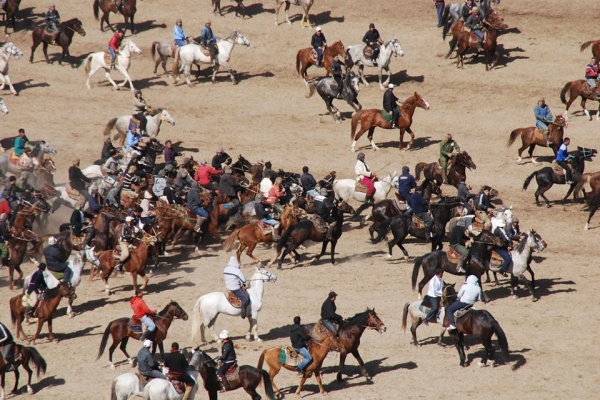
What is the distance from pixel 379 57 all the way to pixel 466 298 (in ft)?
67.7

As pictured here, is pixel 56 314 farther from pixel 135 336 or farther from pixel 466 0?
pixel 466 0

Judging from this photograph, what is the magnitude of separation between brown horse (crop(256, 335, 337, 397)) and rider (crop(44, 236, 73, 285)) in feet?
23.1

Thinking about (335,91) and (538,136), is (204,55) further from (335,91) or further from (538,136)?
(538,136)

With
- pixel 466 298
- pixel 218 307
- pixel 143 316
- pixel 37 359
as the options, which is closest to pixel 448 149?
pixel 466 298

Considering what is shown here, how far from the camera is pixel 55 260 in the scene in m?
27.4

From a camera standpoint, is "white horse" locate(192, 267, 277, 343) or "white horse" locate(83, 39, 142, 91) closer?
"white horse" locate(192, 267, 277, 343)

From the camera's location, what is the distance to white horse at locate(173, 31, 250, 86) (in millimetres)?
43875

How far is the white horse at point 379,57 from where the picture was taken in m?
42.6

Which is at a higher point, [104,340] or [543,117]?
[543,117]

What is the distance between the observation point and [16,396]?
78.9 feet

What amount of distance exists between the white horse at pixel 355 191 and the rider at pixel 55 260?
31.0 ft

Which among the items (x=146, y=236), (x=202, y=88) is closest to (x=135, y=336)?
(x=146, y=236)

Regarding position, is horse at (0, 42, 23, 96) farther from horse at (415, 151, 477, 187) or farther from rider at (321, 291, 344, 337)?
rider at (321, 291, 344, 337)

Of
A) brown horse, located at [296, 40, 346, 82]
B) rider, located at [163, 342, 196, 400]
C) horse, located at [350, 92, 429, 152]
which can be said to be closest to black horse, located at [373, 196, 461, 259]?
horse, located at [350, 92, 429, 152]
